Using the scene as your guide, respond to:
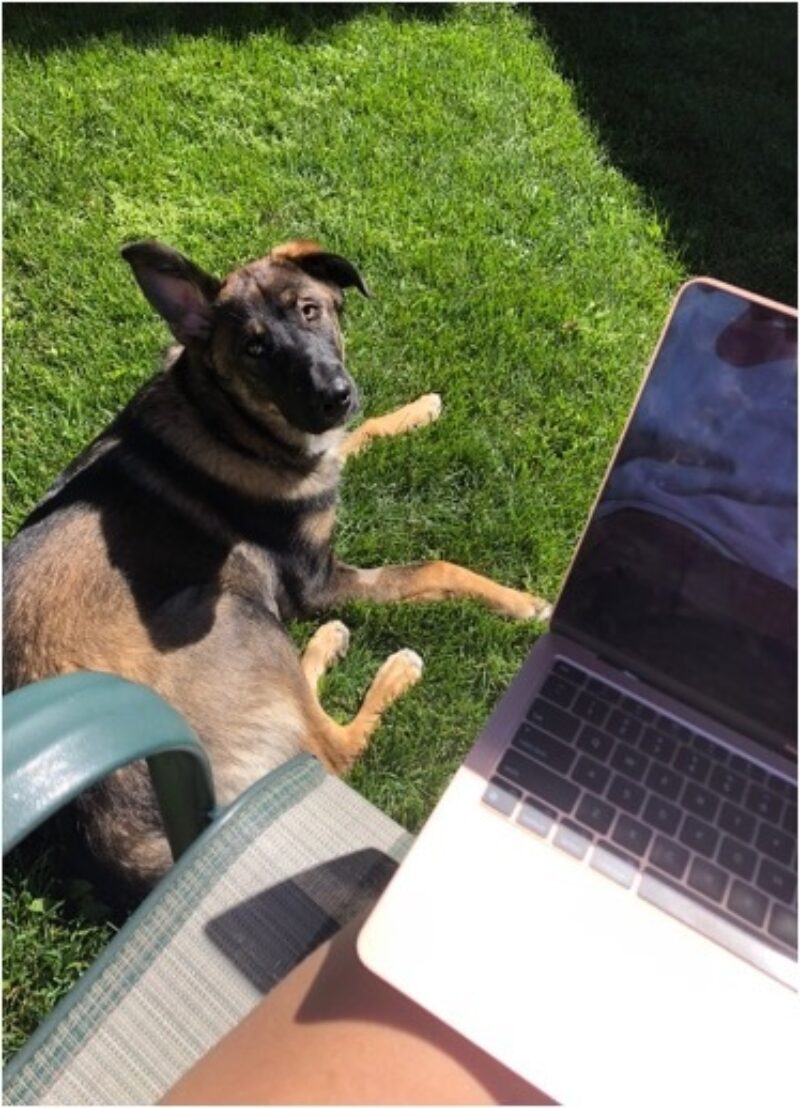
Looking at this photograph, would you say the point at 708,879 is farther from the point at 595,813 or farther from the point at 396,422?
the point at 396,422

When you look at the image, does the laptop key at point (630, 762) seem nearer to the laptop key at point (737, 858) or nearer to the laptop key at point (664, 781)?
the laptop key at point (664, 781)

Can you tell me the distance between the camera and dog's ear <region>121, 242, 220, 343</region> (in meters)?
2.58

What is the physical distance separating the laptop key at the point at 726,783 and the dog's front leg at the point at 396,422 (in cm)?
209

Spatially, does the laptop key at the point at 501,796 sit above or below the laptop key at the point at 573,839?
above

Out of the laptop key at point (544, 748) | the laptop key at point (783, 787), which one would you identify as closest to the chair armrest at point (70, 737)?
the laptop key at point (544, 748)

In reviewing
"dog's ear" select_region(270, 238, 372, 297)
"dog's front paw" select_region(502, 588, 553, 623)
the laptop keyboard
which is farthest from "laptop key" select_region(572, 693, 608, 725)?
"dog's ear" select_region(270, 238, 372, 297)

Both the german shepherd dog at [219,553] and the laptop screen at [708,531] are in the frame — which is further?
the german shepherd dog at [219,553]

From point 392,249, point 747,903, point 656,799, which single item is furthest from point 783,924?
point 392,249

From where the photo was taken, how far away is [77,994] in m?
1.70

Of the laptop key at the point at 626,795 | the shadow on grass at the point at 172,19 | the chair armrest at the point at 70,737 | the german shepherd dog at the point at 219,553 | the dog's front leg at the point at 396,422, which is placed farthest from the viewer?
the shadow on grass at the point at 172,19

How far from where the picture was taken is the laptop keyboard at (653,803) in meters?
1.56

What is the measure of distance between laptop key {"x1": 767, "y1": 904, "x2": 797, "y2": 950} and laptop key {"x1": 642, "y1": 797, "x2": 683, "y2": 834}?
0.20m

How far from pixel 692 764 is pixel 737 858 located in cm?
18

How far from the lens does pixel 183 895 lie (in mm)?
1807
